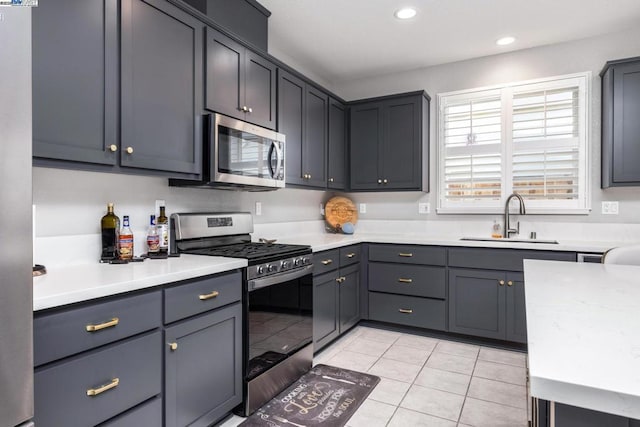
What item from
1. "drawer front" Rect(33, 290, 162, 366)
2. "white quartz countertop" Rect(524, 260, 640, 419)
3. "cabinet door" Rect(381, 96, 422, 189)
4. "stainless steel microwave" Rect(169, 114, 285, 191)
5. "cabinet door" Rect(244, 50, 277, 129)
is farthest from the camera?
"cabinet door" Rect(381, 96, 422, 189)

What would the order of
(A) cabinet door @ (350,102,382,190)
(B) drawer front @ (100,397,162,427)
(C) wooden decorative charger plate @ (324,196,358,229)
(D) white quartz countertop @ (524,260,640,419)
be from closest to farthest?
(D) white quartz countertop @ (524,260,640,419)
(B) drawer front @ (100,397,162,427)
(A) cabinet door @ (350,102,382,190)
(C) wooden decorative charger plate @ (324,196,358,229)

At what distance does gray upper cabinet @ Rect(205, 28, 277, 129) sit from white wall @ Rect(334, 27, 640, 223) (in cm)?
173

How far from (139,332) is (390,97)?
3.20m

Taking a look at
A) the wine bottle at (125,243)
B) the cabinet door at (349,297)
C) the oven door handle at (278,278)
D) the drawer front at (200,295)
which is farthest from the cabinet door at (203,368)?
the cabinet door at (349,297)

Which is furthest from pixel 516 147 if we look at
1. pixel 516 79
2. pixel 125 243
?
pixel 125 243

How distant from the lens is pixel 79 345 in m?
1.26

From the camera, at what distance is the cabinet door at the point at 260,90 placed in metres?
2.52

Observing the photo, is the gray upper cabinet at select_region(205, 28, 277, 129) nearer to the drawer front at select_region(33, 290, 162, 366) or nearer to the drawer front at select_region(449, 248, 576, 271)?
the drawer front at select_region(33, 290, 162, 366)

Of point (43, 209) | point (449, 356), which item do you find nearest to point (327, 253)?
point (449, 356)

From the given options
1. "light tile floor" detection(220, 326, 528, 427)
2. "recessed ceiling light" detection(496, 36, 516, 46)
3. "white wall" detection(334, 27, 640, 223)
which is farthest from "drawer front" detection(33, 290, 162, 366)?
"recessed ceiling light" detection(496, 36, 516, 46)

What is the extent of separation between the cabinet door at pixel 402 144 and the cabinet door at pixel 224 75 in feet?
6.02

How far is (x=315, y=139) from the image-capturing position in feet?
11.3

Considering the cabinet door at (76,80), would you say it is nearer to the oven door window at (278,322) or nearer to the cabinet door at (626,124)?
the oven door window at (278,322)

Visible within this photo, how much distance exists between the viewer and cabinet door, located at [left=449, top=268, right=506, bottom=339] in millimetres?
3029
